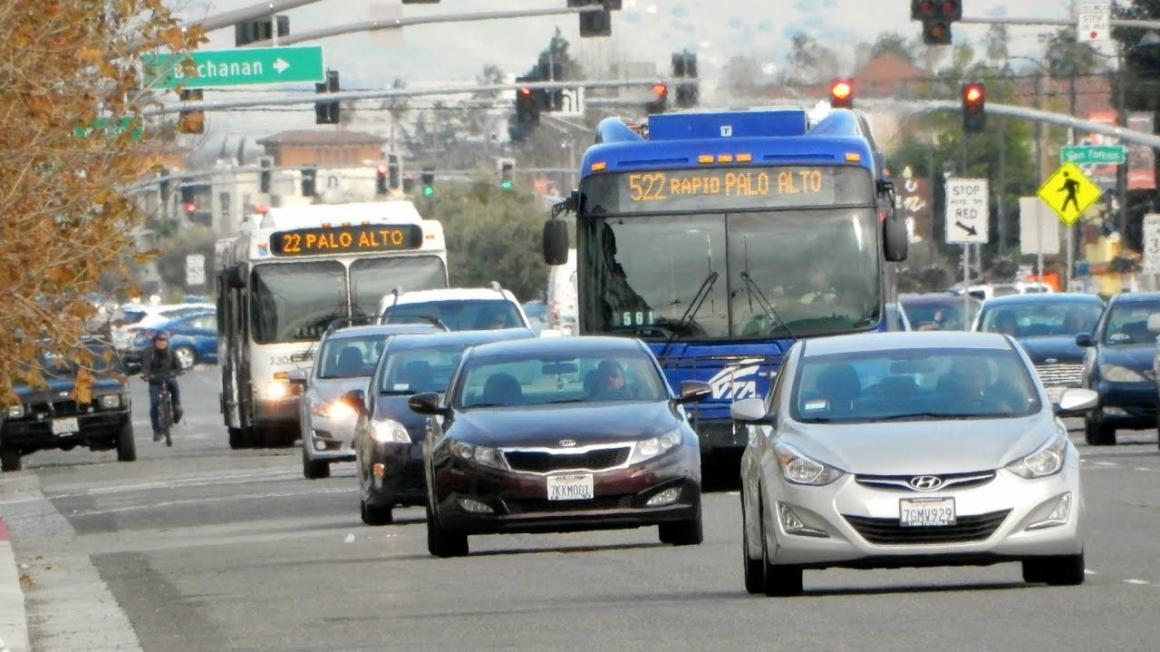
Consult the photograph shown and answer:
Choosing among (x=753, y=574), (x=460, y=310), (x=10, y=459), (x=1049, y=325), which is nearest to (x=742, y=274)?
(x=753, y=574)

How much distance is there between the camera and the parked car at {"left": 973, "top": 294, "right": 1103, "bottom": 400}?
118 ft

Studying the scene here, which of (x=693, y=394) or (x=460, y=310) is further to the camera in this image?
(x=460, y=310)

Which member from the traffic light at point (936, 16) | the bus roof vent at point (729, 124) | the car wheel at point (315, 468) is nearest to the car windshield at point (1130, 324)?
the traffic light at point (936, 16)

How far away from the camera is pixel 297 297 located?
39.2 metres

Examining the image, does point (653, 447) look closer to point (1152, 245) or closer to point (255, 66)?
point (255, 66)

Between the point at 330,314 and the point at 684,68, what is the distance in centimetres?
1305

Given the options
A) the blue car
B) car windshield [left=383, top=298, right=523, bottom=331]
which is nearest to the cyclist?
car windshield [left=383, top=298, right=523, bottom=331]

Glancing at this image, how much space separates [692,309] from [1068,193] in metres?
21.1

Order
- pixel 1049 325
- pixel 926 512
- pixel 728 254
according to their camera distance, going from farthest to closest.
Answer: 1. pixel 1049 325
2. pixel 728 254
3. pixel 926 512

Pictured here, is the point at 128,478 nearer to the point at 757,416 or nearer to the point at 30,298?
the point at 30,298

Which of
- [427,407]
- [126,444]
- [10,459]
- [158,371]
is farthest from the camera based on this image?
[158,371]

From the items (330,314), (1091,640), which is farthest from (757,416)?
(330,314)

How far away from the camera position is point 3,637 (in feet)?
46.9

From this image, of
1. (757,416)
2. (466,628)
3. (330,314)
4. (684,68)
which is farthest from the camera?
(684,68)
